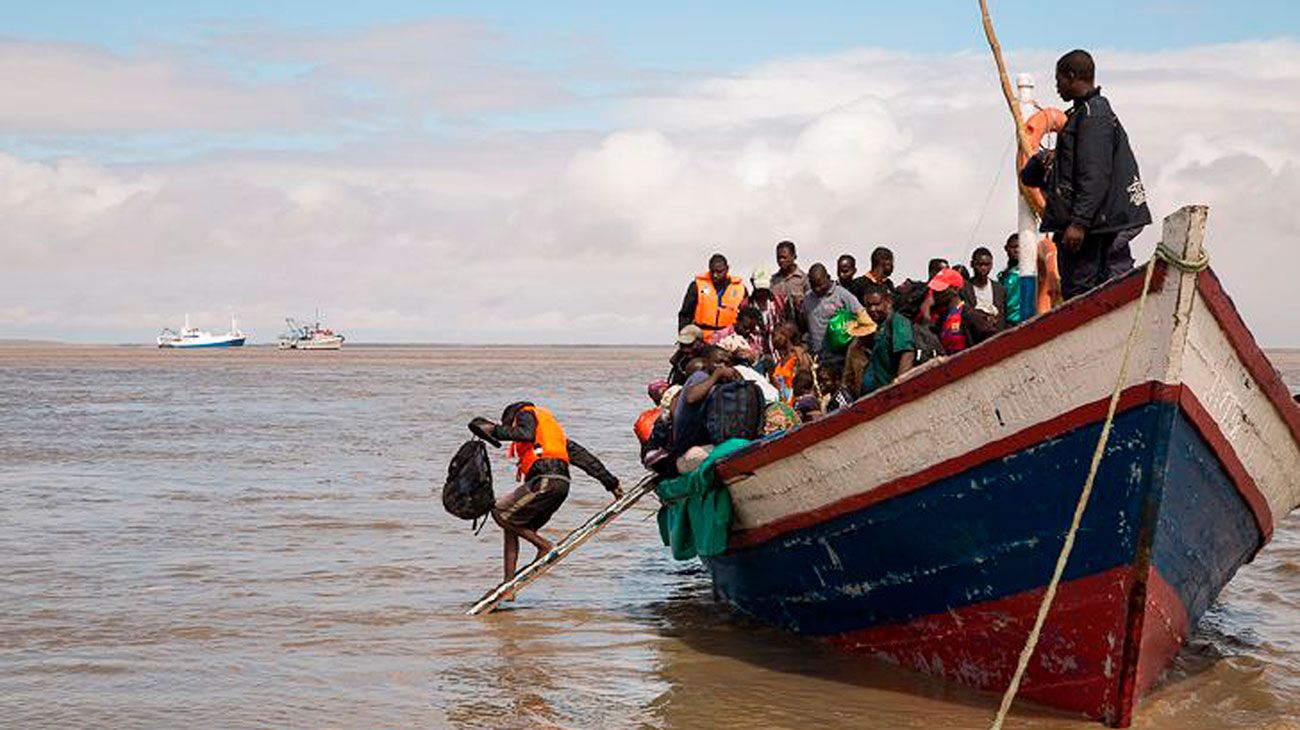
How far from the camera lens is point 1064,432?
653cm

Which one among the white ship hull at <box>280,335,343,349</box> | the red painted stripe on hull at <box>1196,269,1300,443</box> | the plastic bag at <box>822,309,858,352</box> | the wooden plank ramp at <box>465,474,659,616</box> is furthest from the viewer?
the white ship hull at <box>280,335,343,349</box>

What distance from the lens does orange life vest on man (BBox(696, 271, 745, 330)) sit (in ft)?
40.0

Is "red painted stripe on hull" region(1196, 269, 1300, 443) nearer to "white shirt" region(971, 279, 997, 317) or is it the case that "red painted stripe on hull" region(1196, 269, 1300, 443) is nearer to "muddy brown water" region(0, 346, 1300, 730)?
"muddy brown water" region(0, 346, 1300, 730)

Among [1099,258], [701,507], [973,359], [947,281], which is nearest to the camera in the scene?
[973,359]

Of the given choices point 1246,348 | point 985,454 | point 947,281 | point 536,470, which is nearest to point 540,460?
point 536,470

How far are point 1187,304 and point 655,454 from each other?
3.87 m

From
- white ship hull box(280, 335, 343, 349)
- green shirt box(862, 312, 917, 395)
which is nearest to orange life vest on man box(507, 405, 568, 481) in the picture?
green shirt box(862, 312, 917, 395)

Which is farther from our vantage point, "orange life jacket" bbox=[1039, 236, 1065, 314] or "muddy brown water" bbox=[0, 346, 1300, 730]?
"orange life jacket" bbox=[1039, 236, 1065, 314]

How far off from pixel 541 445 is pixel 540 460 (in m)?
0.10

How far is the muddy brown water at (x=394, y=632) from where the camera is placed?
7.58 meters

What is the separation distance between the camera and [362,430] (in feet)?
90.0

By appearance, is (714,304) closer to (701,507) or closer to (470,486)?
(470,486)

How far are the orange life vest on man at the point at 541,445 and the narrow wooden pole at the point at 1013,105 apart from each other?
3.55m

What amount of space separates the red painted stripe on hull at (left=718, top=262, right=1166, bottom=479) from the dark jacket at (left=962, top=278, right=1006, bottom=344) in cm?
137
